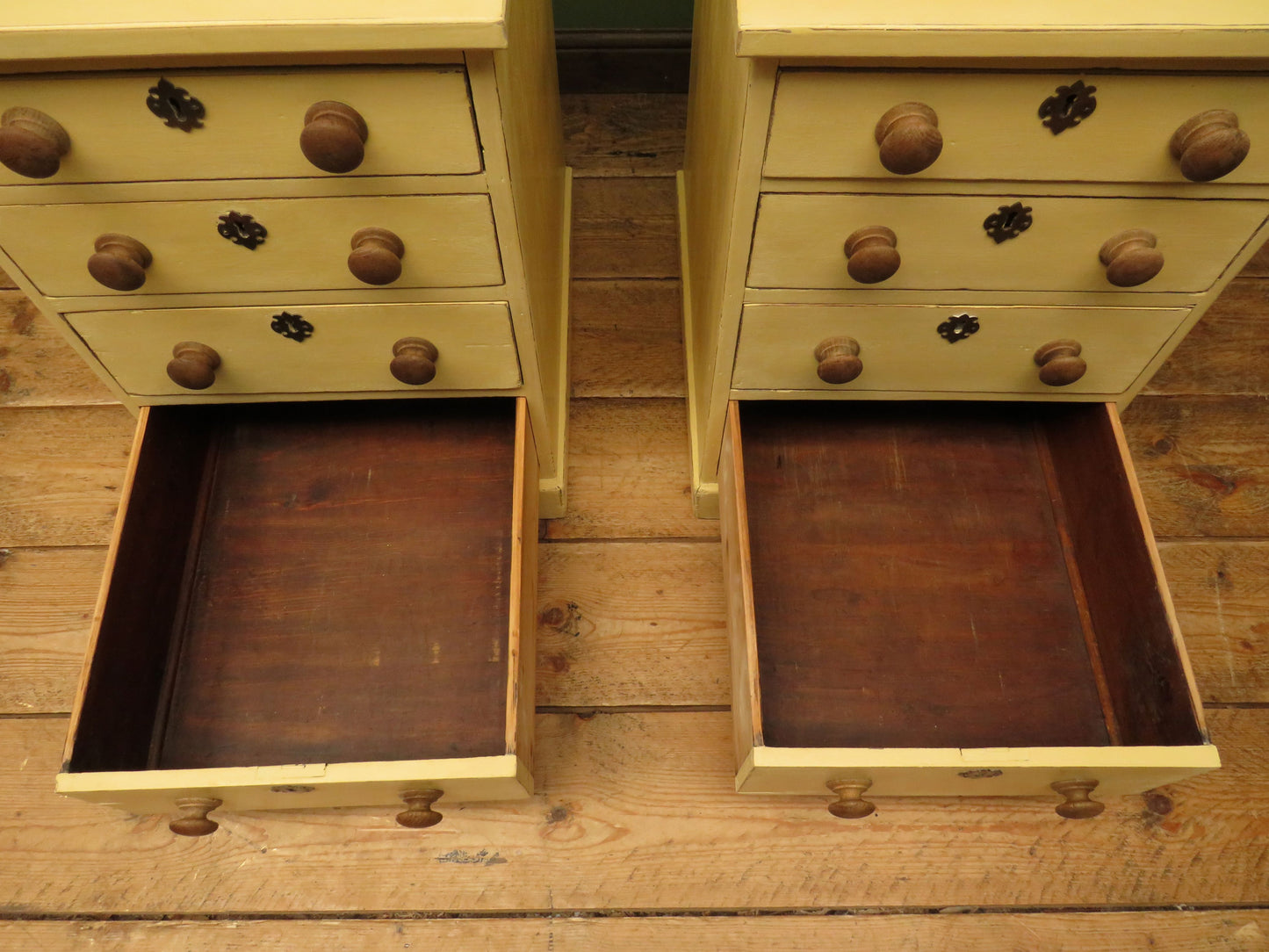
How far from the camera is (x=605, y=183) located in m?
1.46

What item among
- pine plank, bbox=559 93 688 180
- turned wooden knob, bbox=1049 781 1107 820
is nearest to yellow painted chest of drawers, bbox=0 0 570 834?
pine plank, bbox=559 93 688 180

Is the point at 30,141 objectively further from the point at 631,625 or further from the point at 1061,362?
the point at 1061,362

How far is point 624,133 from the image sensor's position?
151cm

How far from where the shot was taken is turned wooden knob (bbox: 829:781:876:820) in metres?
0.78

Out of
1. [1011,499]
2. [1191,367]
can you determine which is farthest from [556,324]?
[1191,367]

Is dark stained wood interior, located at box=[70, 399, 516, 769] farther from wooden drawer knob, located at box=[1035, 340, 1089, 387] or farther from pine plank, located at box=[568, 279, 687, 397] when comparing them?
wooden drawer knob, located at box=[1035, 340, 1089, 387]

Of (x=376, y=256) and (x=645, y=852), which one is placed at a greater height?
(x=376, y=256)

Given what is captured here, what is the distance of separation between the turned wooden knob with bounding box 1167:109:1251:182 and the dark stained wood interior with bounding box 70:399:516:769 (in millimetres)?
729

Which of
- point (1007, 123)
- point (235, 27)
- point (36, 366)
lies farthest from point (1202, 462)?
Answer: point (36, 366)

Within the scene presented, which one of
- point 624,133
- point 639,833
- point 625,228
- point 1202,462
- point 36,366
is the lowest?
point 639,833

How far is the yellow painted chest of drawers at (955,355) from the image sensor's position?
24.1 inches

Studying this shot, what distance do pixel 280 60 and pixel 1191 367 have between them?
51.8 inches

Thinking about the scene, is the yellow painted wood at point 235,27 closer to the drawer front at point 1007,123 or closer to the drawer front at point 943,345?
the drawer front at point 1007,123

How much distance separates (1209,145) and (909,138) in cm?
23
